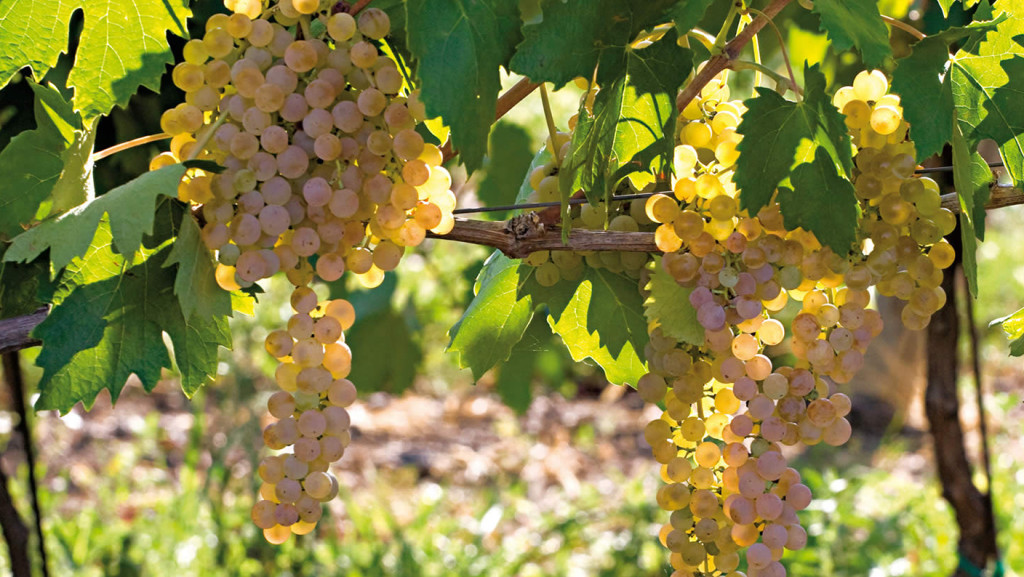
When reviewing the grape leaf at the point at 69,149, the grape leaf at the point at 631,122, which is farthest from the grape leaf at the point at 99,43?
the grape leaf at the point at 631,122

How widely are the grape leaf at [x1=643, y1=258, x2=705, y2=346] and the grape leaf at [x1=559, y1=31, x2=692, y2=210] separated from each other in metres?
0.07

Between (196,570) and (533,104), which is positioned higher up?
(196,570)

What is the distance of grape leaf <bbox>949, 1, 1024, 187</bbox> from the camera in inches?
22.0

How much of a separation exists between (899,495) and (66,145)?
2.34 m

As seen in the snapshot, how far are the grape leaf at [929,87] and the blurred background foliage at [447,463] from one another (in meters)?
0.35

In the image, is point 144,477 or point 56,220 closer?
point 56,220

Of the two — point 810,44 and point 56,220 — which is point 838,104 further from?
point 810,44

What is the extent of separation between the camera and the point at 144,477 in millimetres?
2584

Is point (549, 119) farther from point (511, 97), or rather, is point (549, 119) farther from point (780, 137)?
point (780, 137)

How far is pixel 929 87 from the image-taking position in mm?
539

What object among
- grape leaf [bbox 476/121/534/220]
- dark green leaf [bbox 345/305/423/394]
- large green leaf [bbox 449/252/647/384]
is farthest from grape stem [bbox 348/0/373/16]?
dark green leaf [bbox 345/305/423/394]

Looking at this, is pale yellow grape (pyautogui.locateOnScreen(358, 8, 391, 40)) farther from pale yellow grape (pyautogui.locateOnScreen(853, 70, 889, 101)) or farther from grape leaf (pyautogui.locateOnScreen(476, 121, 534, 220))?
grape leaf (pyautogui.locateOnScreen(476, 121, 534, 220))

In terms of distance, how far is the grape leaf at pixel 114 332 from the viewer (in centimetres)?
53

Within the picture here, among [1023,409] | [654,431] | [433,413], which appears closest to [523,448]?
[433,413]
